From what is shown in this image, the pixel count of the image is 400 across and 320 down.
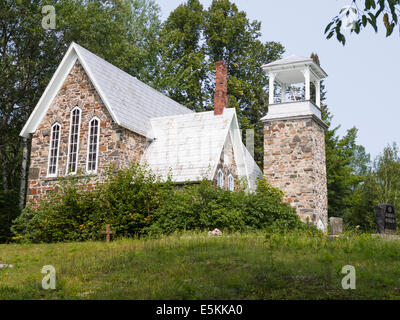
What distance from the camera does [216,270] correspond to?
995cm

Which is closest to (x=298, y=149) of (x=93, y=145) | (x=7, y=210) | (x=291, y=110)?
(x=291, y=110)

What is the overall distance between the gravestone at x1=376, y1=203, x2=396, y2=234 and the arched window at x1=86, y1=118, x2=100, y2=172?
40.2 ft

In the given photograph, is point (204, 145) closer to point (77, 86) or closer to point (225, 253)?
point (77, 86)

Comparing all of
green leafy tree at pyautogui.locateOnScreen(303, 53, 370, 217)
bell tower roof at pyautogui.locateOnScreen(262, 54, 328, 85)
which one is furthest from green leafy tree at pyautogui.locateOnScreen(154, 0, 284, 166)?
bell tower roof at pyautogui.locateOnScreen(262, 54, 328, 85)

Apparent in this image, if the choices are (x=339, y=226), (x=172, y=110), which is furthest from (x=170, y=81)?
(x=339, y=226)

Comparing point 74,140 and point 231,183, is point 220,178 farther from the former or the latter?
point 74,140

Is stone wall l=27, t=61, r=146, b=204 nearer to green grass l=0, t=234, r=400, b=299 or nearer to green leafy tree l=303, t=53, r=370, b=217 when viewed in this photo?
green grass l=0, t=234, r=400, b=299

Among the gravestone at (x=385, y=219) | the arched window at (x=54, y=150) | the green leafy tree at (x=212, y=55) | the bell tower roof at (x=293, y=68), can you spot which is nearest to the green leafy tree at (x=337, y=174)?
the green leafy tree at (x=212, y=55)

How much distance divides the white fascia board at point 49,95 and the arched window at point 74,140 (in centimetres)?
162

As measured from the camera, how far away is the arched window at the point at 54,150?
22.7m

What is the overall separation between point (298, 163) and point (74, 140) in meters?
10.6

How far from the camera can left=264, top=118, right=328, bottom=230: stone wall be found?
22.3 m
